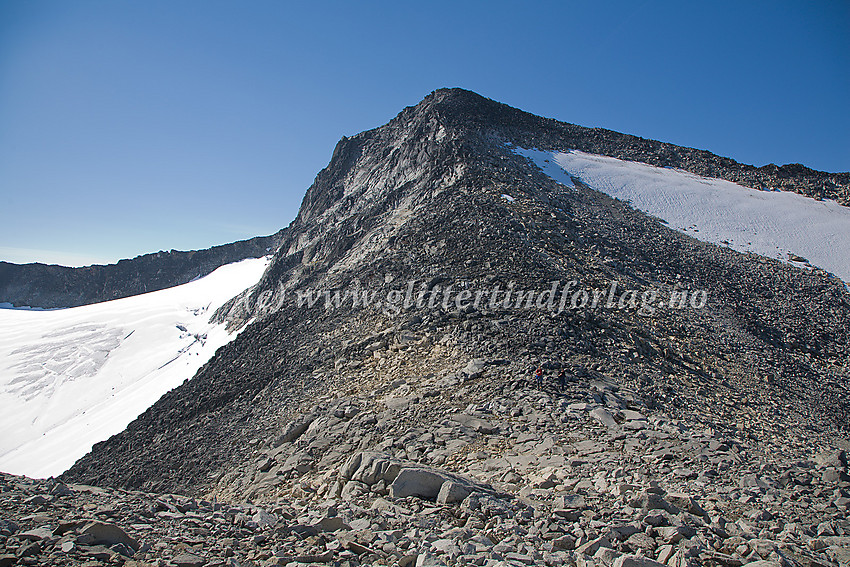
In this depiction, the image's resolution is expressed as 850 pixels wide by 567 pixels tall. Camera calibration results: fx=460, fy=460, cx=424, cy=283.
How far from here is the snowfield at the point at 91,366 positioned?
19938 mm

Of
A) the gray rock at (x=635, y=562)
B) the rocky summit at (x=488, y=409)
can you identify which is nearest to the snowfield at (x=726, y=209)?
the rocky summit at (x=488, y=409)

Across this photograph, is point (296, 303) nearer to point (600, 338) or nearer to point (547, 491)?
point (600, 338)

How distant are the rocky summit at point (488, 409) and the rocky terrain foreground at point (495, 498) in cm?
4

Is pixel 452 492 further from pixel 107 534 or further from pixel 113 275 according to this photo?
pixel 113 275

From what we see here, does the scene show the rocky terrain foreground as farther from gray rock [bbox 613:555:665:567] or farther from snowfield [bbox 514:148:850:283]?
snowfield [bbox 514:148:850:283]

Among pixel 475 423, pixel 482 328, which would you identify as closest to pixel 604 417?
pixel 475 423

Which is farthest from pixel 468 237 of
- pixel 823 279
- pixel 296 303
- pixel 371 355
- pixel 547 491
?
pixel 823 279

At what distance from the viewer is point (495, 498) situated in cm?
639

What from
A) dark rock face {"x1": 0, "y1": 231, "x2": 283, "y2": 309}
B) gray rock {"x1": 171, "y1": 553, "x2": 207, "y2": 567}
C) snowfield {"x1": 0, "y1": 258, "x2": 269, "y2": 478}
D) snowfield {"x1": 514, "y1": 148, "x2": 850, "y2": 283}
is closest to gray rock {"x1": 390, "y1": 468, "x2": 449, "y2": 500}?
gray rock {"x1": 171, "y1": 553, "x2": 207, "y2": 567}

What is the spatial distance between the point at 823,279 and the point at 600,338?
57.9 feet

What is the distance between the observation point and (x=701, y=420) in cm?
1007

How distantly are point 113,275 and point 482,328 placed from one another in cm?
5408

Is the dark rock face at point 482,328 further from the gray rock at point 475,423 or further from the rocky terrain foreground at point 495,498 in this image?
the gray rock at point 475,423

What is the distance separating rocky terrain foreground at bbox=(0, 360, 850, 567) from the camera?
4.91 metres
